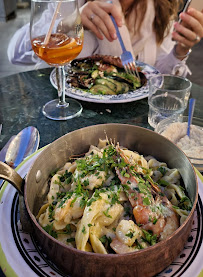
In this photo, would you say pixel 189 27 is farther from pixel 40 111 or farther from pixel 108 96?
pixel 40 111

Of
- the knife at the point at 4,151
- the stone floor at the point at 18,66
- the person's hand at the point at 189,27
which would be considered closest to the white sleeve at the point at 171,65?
the person's hand at the point at 189,27

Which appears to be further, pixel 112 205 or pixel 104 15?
pixel 104 15

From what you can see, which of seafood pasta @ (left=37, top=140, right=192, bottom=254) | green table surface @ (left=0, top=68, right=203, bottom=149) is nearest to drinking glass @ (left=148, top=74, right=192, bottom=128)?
green table surface @ (left=0, top=68, right=203, bottom=149)

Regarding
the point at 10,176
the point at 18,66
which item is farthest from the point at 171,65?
the point at 18,66

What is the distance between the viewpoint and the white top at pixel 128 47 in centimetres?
205

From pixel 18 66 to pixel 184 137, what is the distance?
3495 mm

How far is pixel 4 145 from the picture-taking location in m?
1.13

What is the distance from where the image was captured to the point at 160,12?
7.70 feet

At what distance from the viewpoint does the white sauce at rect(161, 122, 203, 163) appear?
1.08 meters

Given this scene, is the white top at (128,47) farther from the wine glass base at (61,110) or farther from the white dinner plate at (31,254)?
the white dinner plate at (31,254)

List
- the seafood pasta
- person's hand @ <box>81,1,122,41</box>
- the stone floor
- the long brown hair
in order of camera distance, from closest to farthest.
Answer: the seafood pasta, person's hand @ <box>81,1,122,41</box>, the long brown hair, the stone floor

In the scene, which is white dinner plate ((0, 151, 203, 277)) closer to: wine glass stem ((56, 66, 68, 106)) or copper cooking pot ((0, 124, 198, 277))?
copper cooking pot ((0, 124, 198, 277))

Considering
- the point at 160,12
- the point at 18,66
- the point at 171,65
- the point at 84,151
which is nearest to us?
the point at 84,151

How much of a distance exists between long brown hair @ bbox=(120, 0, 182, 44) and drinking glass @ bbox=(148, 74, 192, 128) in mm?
1041
